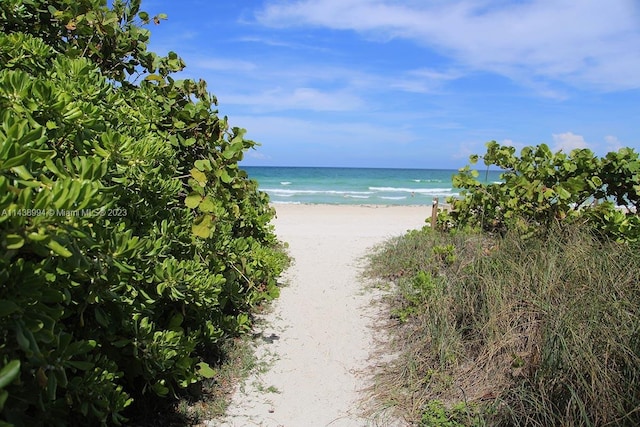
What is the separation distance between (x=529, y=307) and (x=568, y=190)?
→ 2.67 meters

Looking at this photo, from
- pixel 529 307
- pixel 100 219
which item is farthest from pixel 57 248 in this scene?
pixel 529 307

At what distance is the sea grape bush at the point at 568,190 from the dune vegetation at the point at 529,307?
0.02m

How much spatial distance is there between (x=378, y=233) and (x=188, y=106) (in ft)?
27.0

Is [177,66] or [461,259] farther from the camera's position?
[461,259]

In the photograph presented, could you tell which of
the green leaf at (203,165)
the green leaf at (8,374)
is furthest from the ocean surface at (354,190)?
the green leaf at (8,374)

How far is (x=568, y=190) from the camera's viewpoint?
19.1ft

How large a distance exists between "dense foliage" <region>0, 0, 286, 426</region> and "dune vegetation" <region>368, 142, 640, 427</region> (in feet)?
5.38

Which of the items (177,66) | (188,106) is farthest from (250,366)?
(177,66)

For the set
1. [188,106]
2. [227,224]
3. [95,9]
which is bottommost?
[227,224]

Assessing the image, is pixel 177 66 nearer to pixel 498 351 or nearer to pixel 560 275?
pixel 498 351

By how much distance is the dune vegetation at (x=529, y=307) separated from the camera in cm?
288

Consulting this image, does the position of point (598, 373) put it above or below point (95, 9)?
below

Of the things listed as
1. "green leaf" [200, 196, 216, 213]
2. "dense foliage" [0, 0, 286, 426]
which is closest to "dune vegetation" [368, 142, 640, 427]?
"dense foliage" [0, 0, 286, 426]

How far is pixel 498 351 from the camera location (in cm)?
364
